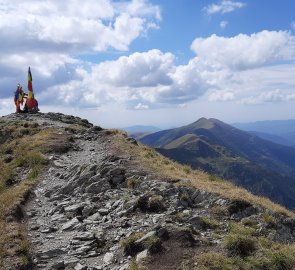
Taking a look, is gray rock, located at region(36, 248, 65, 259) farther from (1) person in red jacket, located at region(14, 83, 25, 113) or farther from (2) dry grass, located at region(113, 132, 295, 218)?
(1) person in red jacket, located at region(14, 83, 25, 113)

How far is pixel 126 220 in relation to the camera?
19656 millimetres

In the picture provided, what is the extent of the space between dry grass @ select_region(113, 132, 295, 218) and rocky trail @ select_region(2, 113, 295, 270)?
29.9 inches

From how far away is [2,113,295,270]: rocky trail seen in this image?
16047 mm

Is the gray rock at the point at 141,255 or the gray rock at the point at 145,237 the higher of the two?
the gray rock at the point at 145,237

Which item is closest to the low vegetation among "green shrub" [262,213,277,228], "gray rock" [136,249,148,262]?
"gray rock" [136,249,148,262]

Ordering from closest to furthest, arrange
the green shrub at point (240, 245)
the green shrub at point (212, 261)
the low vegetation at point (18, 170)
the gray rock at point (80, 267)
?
the green shrub at point (212, 261) → the green shrub at point (240, 245) → the gray rock at point (80, 267) → the low vegetation at point (18, 170)

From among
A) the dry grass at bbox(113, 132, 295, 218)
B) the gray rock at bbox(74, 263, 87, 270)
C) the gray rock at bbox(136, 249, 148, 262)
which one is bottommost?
the gray rock at bbox(74, 263, 87, 270)

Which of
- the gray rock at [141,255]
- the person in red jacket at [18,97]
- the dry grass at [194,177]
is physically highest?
the person in red jacket at [18,97]

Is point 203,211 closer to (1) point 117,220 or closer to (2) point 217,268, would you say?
(1) point 117,220

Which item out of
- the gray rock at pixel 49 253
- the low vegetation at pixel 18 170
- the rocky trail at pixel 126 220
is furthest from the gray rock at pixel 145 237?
the low vegetation at pixel 18 170

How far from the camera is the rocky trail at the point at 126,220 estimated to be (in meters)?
16.0

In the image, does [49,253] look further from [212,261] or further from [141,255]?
[212,261]

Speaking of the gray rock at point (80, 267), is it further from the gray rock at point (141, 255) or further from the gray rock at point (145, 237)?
the gray rock at point (145, 237)

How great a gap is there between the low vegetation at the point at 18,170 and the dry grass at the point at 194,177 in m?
7.70
